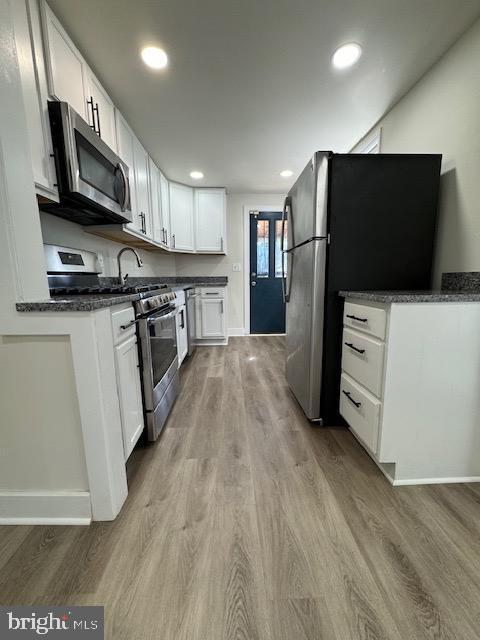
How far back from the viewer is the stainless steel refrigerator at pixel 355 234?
151cm

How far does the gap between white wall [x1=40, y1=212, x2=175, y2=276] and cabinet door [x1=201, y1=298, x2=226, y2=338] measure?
89 cm

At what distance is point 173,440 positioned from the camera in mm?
1627

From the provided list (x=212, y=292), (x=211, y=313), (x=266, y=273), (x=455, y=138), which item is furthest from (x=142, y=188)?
(x=455, y=138)

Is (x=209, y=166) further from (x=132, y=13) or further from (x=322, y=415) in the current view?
(x=322, y=415)

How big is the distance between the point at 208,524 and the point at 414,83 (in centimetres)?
284

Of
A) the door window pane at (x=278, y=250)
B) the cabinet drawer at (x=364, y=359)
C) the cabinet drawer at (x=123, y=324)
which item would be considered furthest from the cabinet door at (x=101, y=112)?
the door window pane at (x=278, y=250)

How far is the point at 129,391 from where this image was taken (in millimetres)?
1280

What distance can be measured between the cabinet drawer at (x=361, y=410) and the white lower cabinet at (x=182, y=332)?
1629 mm

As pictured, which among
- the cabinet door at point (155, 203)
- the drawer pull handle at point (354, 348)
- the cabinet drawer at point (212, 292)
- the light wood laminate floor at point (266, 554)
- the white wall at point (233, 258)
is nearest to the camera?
the light wood laminate floor at point (266, 554)

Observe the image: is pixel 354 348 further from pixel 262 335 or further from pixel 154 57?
pixel 262 335

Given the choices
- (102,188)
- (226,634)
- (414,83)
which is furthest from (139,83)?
(226,634)

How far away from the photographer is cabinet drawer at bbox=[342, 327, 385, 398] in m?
1.22

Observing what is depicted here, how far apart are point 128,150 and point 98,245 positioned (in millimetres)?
822

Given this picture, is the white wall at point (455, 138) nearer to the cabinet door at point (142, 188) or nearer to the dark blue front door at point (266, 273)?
the cabinet door at point (142, 188)
